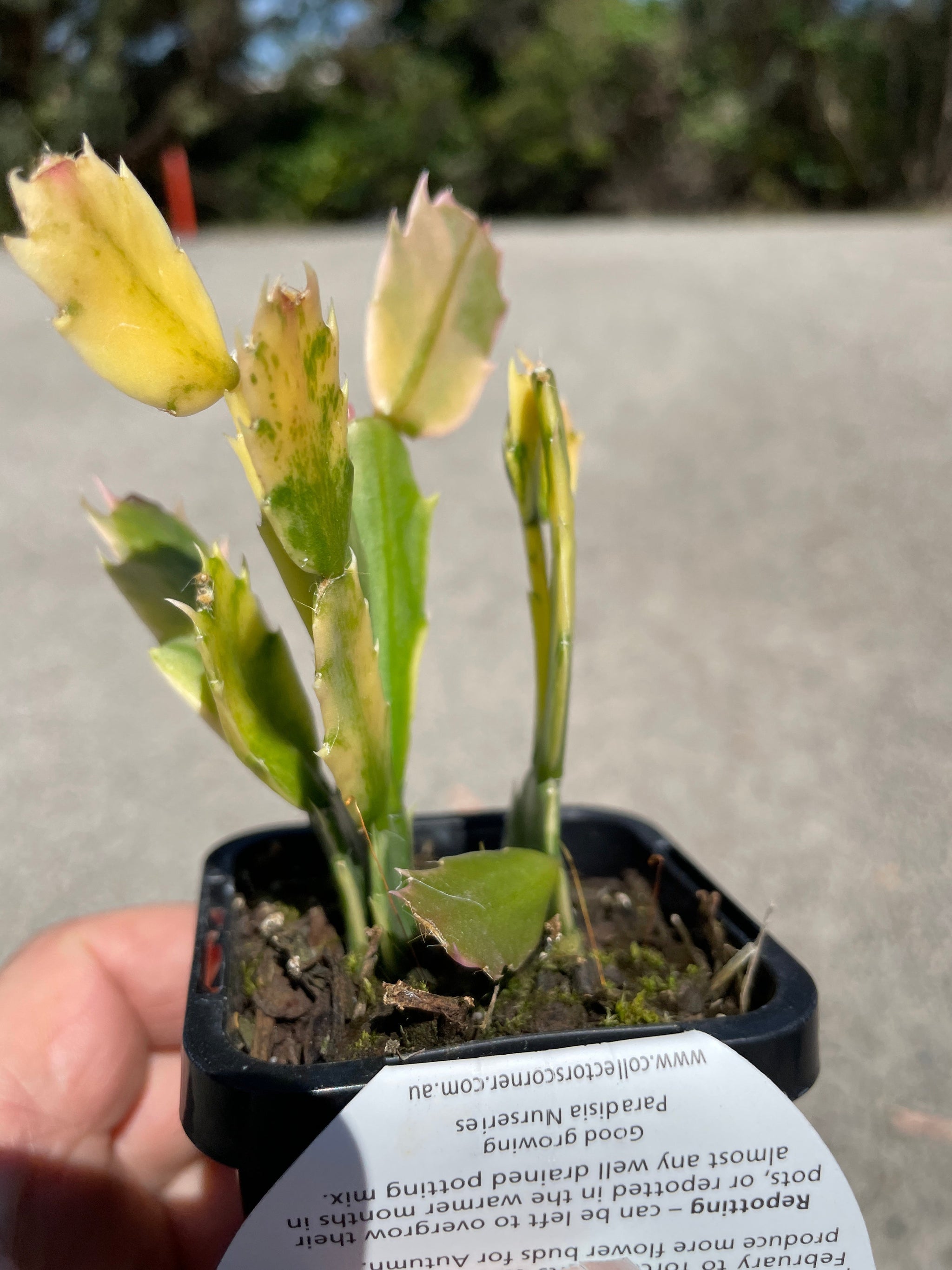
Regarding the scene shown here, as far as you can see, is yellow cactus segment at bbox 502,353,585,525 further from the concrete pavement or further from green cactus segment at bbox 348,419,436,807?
the concrete pavement

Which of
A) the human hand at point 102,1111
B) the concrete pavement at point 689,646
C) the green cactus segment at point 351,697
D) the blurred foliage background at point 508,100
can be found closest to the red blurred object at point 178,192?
the blurred foliage background at point 508,100

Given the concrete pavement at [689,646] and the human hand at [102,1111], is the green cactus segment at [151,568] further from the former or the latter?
the concrete pavement at [689,646]

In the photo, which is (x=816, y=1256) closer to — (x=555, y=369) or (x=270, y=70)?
(x=555, y=369)

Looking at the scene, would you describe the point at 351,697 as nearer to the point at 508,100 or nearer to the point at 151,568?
the point at 151,568

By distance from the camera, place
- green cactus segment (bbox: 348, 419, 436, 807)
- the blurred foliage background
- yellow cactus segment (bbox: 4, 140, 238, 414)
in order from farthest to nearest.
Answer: the blurred foliage background, green cactus segment (bbox: 348, 419, 436, 807), yellow cactus segment (bbox: 4, 140, 238, 414)

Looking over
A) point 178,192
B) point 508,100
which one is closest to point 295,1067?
point 178,192

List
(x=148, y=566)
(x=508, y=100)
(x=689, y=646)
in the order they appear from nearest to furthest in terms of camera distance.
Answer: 1. (x=148, y=566)
2. (x=689, y=646)
3. (x=508, y=100)

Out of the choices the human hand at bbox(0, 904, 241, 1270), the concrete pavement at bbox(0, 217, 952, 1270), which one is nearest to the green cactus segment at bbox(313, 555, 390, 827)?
the human hand at bbox(0, 904, 241, 1270)
